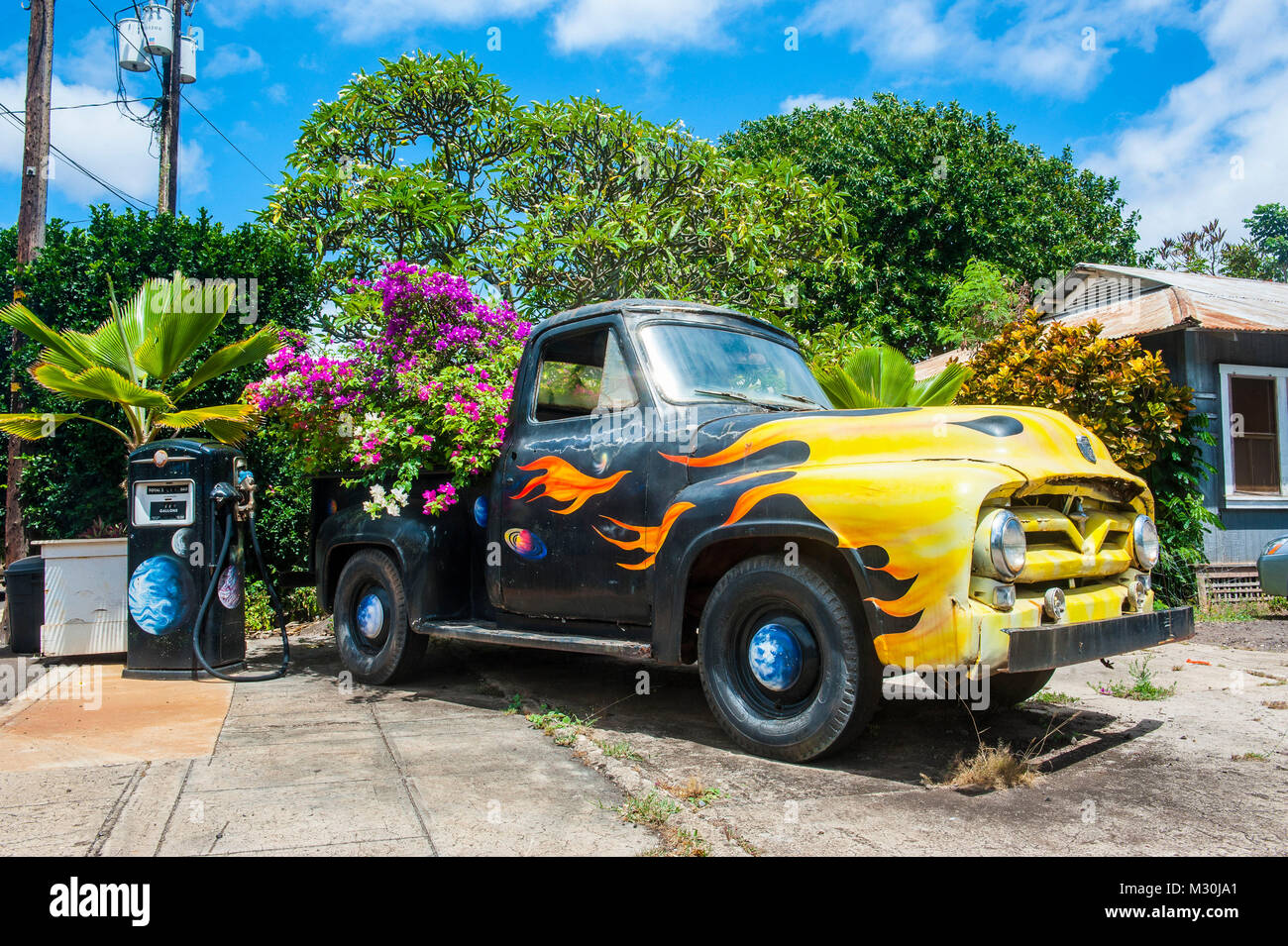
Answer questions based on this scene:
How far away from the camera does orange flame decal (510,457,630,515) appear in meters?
5.14

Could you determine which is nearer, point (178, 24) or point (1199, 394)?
point (1199, 394)

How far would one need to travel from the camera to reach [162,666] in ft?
22.3

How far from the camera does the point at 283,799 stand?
12.5 feet

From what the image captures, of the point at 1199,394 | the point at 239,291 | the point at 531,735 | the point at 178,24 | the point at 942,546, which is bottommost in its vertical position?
the point at 531,735

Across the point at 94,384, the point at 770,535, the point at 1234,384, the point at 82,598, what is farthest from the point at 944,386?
the point at 82,598

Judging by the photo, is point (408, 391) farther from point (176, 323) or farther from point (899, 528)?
point (899, 528)

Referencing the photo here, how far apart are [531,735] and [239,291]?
21.4 feet

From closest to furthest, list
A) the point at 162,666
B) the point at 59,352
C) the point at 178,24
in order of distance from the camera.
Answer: the point at 162,666 → the point at 59,352 → the point at 178,24

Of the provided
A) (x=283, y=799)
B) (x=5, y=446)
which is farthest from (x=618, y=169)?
(x=283, y=799)

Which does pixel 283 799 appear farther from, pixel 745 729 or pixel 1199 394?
pixel 1199 394

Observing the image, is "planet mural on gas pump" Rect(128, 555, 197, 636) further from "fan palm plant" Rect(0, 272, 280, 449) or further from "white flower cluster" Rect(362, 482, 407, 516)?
"white flower cluster" Rect(362, 482, 407, 516)

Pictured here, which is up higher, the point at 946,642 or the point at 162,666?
the point at 946,642

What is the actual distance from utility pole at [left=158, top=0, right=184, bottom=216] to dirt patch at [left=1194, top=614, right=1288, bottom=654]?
14.2m
